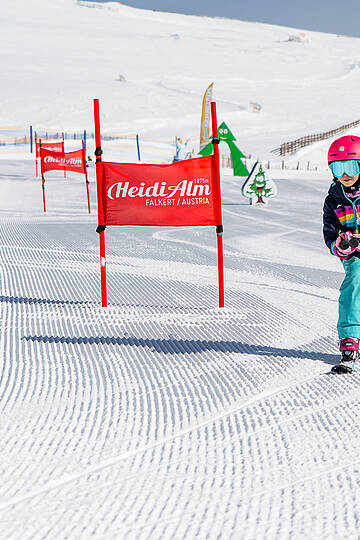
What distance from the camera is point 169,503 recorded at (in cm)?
217

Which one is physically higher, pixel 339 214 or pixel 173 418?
pixel 339 214

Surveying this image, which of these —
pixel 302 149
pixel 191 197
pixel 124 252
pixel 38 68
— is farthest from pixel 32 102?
pixel 191 197

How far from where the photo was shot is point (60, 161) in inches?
489

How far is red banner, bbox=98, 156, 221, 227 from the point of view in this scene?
16.0 ft

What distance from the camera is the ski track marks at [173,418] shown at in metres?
2.11

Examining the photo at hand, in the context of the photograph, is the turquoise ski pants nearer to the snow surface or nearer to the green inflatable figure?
the snow surface

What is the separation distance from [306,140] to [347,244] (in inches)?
1584

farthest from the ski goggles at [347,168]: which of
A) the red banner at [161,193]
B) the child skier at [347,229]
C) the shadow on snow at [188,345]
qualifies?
the red banner at [161,193]

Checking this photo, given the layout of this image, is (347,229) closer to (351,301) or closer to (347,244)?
(347,244)

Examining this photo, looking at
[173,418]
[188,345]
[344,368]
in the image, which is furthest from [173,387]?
[344,368]

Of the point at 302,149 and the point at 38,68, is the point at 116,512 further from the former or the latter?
the point at 38,68

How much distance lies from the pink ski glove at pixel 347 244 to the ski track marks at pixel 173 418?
28.6 inches

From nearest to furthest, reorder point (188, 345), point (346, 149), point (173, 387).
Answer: point (173, 387)
point (346, 149)
point (188, 345)

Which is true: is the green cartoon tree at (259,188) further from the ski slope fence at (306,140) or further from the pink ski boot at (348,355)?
the ski slope fence at (306,140)
